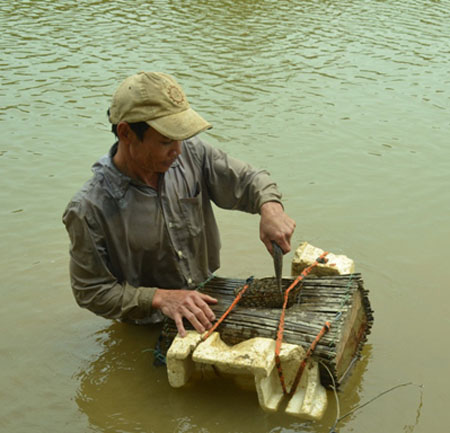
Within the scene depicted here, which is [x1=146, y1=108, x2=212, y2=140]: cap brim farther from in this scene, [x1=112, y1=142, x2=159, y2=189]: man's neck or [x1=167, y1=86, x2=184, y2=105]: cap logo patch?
[x1=112, y1=142, x2=159, y2=189]: man's neck

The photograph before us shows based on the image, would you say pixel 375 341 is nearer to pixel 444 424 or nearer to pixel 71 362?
pixel 444 424

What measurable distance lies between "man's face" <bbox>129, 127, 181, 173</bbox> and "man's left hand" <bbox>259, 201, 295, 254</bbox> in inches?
24.2

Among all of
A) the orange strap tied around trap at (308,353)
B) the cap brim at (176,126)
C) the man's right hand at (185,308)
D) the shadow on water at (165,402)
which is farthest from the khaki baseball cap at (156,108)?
the shadow on water at (165,402)

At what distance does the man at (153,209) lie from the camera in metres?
3.24

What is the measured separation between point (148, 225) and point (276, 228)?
73 centimetres

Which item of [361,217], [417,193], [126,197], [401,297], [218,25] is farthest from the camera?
[218,25]

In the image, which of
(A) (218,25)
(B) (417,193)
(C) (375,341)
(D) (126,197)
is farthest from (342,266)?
(A) (218,25)

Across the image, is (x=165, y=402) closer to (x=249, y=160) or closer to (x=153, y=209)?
(x=153, y=209)

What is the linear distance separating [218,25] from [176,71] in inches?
141

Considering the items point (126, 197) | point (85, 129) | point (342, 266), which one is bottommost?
point (85, 129)

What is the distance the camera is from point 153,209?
11.8ft

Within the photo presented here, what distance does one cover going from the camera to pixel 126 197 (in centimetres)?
350

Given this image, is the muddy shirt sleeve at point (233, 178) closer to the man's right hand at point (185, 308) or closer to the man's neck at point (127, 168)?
the man's neck at point (127, 168)

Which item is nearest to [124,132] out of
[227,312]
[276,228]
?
[276,228]
